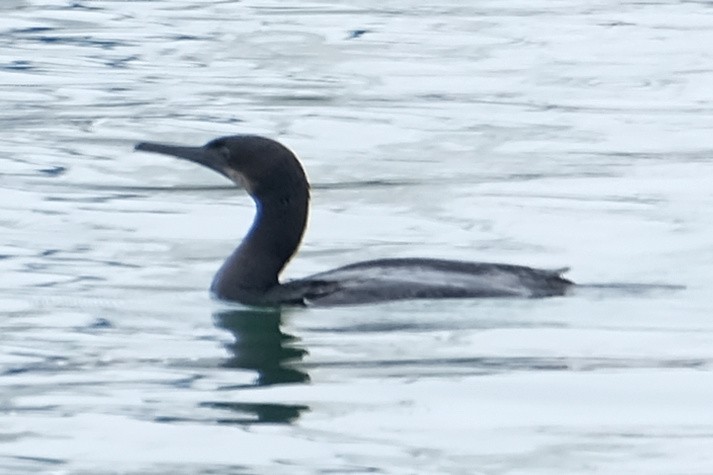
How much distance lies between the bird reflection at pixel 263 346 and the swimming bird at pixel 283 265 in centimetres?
9

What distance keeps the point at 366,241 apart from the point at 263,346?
293cm

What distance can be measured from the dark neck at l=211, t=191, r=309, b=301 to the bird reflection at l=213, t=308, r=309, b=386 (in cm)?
12

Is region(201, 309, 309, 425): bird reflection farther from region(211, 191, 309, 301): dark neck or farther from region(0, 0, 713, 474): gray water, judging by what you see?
region(211, 191, 309, 301): dark neck

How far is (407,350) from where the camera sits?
363 inches

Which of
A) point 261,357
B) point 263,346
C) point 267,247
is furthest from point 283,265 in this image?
point 261,357

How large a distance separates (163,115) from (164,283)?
6.95 metres

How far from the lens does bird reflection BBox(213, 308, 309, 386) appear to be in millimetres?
8773

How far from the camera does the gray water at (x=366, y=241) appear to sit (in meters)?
7.73

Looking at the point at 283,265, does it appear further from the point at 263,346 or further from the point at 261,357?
the point at 261,357

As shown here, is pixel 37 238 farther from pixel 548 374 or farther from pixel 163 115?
pixel 163 115

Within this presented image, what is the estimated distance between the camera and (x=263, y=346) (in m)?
9.31

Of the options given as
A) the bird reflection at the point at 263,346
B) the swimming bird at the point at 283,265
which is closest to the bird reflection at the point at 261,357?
the bird reflection at the point at 263,346

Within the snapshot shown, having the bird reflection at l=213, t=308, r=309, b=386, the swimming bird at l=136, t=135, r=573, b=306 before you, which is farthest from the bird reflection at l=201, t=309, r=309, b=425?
the swimming bird at l=136, t=135, r=573, b=306

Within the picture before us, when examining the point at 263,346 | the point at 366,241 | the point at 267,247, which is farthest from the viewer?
the point at 366,241
